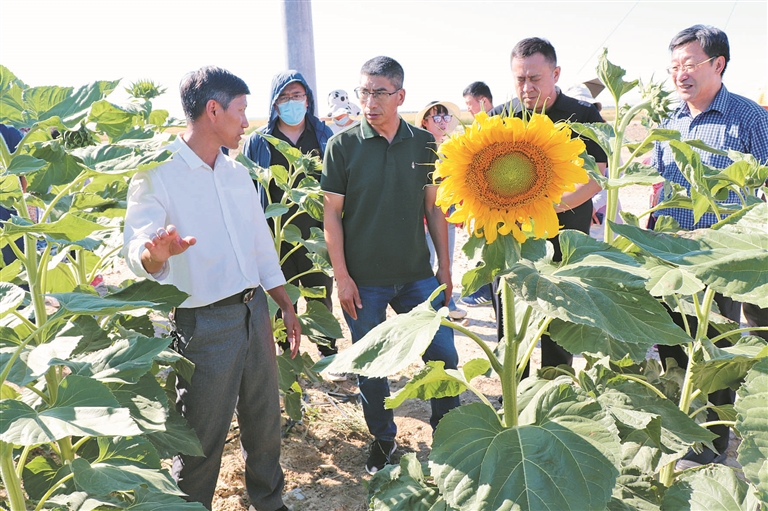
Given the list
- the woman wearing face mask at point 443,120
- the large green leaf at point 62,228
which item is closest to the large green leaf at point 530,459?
the large green leaf at point 62,228

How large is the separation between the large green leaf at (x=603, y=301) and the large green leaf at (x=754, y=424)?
0.14 m

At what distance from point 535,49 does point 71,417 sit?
262cm

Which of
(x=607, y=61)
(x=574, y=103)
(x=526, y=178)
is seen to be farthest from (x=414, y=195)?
(x=526, y=178)

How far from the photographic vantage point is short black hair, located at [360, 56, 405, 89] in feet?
8.99

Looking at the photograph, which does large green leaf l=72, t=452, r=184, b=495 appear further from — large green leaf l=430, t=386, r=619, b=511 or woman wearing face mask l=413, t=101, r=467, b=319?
woman wearing face mask l=413, t=101, r=467, b=319

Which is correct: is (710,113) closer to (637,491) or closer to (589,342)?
(589,342)

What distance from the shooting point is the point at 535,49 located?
3.06 metres

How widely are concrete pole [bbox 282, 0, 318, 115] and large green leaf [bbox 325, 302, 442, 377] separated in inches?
181

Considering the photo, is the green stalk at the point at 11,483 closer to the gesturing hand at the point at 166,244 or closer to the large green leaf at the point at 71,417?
the large green leaf at the point at 71,417

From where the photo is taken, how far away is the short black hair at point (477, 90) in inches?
235

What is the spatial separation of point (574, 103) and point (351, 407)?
202 centimetres

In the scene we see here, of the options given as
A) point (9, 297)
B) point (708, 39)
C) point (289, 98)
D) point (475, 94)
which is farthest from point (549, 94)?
point (475, 94)

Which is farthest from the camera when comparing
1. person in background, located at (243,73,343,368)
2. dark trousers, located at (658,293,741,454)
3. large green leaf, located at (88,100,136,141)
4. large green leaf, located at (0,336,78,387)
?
person in background, located at (243,73,343,368)

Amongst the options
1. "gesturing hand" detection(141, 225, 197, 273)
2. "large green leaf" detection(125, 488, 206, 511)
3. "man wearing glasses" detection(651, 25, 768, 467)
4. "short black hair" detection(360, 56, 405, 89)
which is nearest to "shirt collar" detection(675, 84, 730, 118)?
"man wearing glasses" detection(651, 25, 768, 467)
